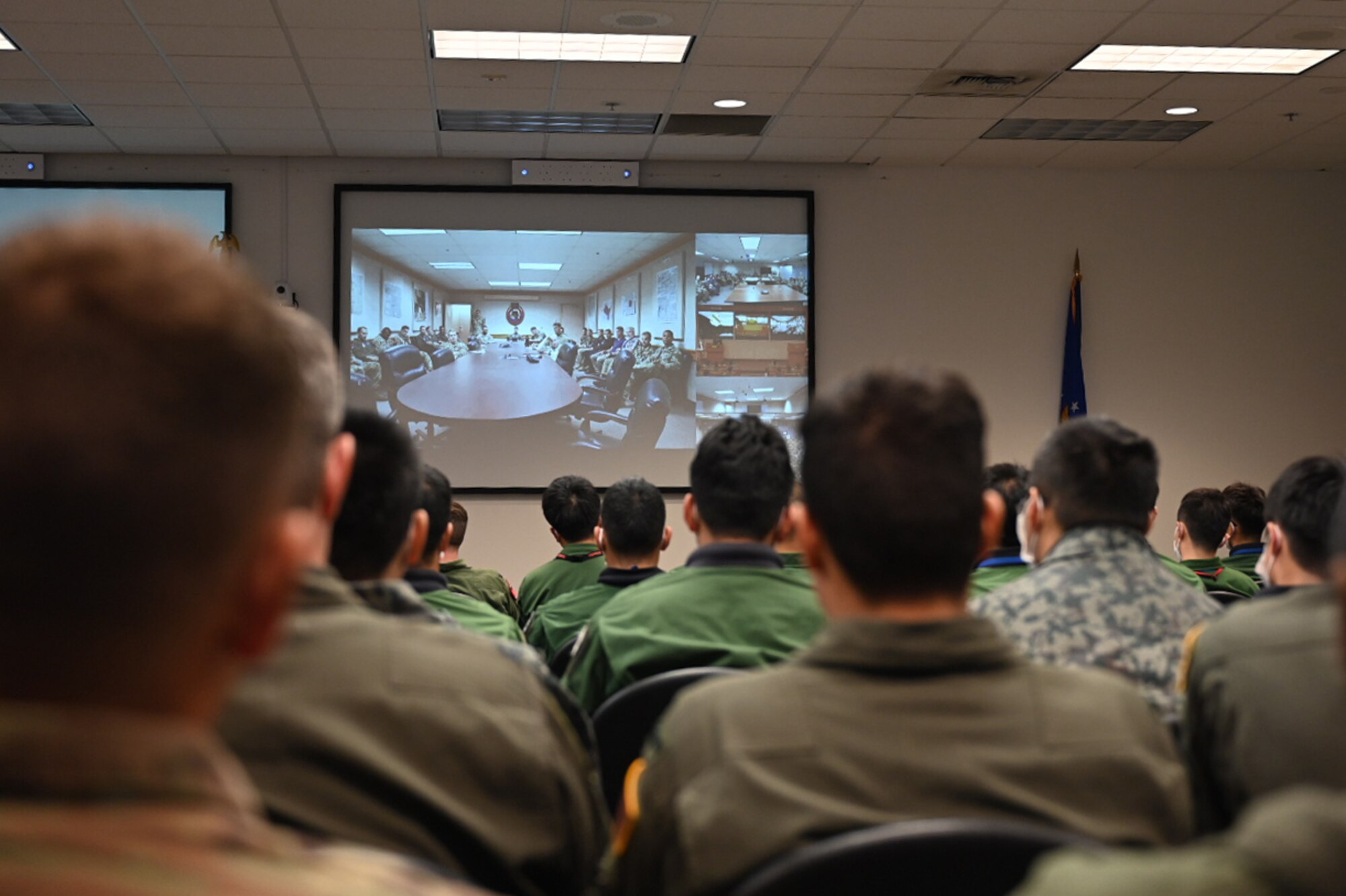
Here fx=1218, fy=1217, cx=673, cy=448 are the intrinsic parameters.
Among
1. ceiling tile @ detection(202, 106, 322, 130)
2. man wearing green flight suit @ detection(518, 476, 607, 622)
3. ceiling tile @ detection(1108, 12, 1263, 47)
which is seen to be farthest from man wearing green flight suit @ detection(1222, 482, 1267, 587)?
ceiling tile @ detection(202, 106, 322, 130)

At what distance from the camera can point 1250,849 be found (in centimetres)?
53

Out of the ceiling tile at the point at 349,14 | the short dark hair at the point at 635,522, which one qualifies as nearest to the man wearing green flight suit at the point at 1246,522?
the short dark hair at the point at 635,522

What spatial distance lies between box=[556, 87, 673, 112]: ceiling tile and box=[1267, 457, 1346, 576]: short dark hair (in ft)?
15.0

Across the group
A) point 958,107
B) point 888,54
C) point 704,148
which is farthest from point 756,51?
point 704,148

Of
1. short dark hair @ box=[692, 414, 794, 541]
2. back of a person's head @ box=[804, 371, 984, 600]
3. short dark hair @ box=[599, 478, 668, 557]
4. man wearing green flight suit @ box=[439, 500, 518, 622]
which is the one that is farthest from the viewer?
man wearing green flight suit @ box=[439, 500, 518, 622]

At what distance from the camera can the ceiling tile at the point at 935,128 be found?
6980 millimetres

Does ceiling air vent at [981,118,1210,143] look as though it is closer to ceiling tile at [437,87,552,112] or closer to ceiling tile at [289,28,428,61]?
ceiling tile at [437,87,552,112]

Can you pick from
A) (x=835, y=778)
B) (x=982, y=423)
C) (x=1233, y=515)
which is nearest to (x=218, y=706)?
(x=835, y=778)

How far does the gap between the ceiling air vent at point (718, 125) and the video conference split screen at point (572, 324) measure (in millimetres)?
719

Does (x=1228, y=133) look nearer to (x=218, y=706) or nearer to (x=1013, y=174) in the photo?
(x=1013, y=174)

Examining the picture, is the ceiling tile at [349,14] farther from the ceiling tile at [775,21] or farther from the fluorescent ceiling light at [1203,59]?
the fluorescent ceiling light at [1203,59]

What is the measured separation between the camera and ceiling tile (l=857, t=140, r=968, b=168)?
7.46m

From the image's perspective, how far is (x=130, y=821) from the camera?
0.50m

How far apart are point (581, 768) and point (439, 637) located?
9.6 inches
